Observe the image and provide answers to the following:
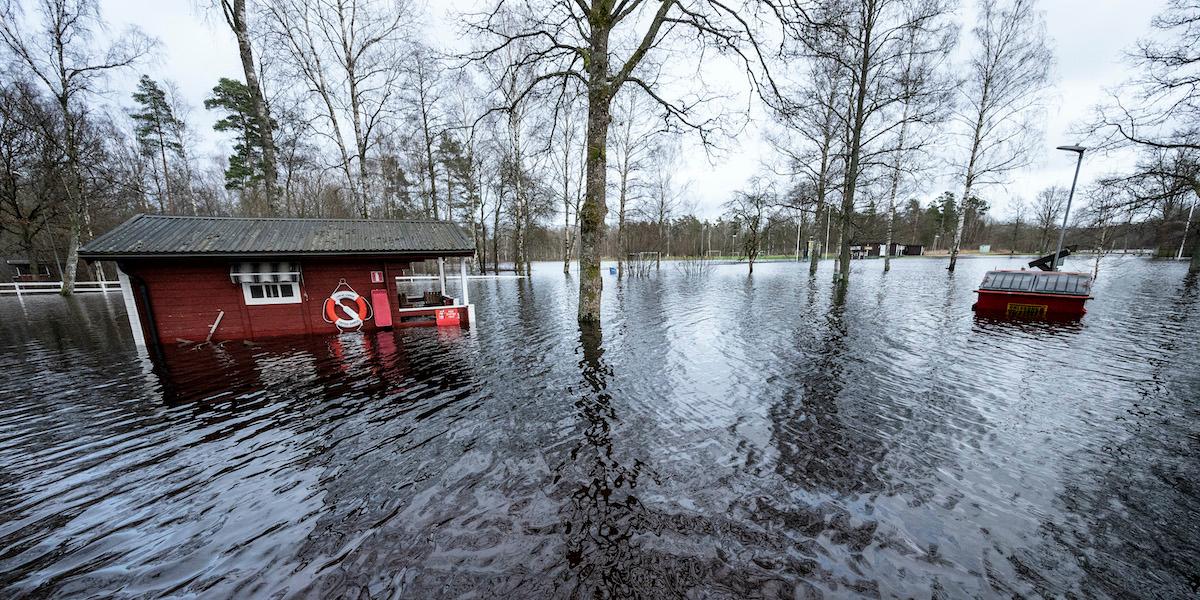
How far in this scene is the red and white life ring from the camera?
11.3 m

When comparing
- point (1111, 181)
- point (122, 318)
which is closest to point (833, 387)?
point (1111, 181)

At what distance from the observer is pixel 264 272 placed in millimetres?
10672

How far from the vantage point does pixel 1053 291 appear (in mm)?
11336

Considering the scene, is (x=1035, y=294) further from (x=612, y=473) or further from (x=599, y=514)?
(x=599, y=514)

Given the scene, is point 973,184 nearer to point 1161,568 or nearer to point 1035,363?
point 1035,363

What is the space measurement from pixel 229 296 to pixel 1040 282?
930 inches

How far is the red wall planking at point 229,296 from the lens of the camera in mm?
10156

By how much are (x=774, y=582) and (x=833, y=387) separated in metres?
4.77

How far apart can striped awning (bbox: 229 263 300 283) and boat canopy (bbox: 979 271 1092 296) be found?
832 inches

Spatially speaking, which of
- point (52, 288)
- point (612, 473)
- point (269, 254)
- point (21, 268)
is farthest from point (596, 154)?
point (21, 268)

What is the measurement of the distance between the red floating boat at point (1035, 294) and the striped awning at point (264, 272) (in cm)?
2103

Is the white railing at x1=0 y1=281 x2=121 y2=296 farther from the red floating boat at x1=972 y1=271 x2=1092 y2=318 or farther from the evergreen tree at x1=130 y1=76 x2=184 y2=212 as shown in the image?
the red floating boat at x1=972 y1=271 x2=1092 y2=318

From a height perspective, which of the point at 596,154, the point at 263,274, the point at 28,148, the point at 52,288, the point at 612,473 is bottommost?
the point at 612,473

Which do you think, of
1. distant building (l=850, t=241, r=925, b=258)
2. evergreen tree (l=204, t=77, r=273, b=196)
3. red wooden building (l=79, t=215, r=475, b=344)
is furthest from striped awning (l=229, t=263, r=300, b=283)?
→ distant building (l=850, t=241, r=925, b=258)
